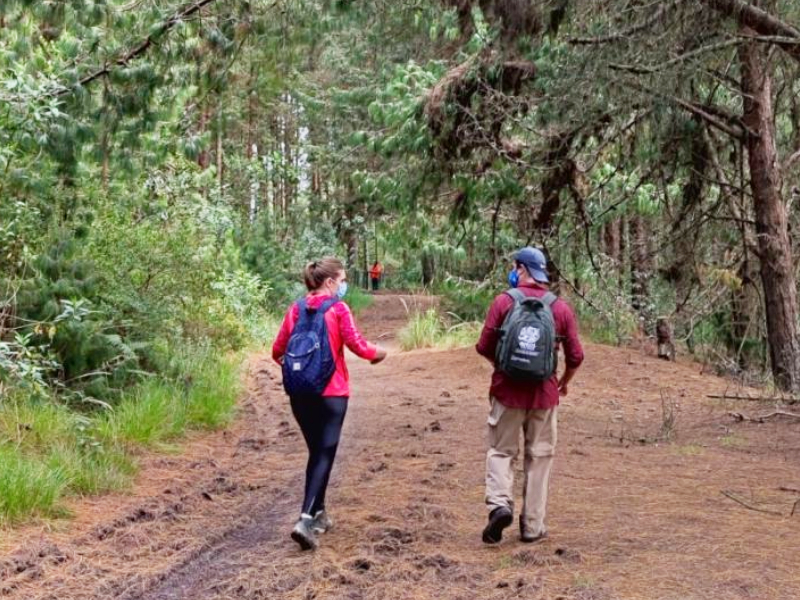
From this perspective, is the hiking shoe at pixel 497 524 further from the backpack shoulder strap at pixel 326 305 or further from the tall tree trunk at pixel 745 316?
the tall tree trunk at pixel 745 316

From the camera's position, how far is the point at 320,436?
5930 mm

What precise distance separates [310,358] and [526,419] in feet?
4.41

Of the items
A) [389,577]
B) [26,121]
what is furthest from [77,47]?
[389,577]

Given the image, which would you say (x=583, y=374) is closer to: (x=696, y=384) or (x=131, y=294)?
(x=696, y=384)

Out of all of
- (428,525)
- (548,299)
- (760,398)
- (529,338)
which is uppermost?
(548,299)

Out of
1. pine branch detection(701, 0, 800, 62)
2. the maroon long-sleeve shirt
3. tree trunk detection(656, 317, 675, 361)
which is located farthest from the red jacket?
tree trunk detection(656, 317, 675, 361)

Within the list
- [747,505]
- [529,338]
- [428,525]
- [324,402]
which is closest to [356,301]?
[747,505]

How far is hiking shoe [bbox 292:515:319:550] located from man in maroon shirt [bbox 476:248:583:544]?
1.03m

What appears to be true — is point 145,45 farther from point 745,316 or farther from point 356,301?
point 356,301

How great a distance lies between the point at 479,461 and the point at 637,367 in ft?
24.2

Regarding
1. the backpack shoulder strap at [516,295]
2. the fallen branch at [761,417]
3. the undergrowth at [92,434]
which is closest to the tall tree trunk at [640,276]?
the fallen branch at [761,417]

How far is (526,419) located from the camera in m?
5.84

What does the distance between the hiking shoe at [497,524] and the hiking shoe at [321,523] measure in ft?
3.41

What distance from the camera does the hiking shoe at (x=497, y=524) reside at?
5.66 metres
